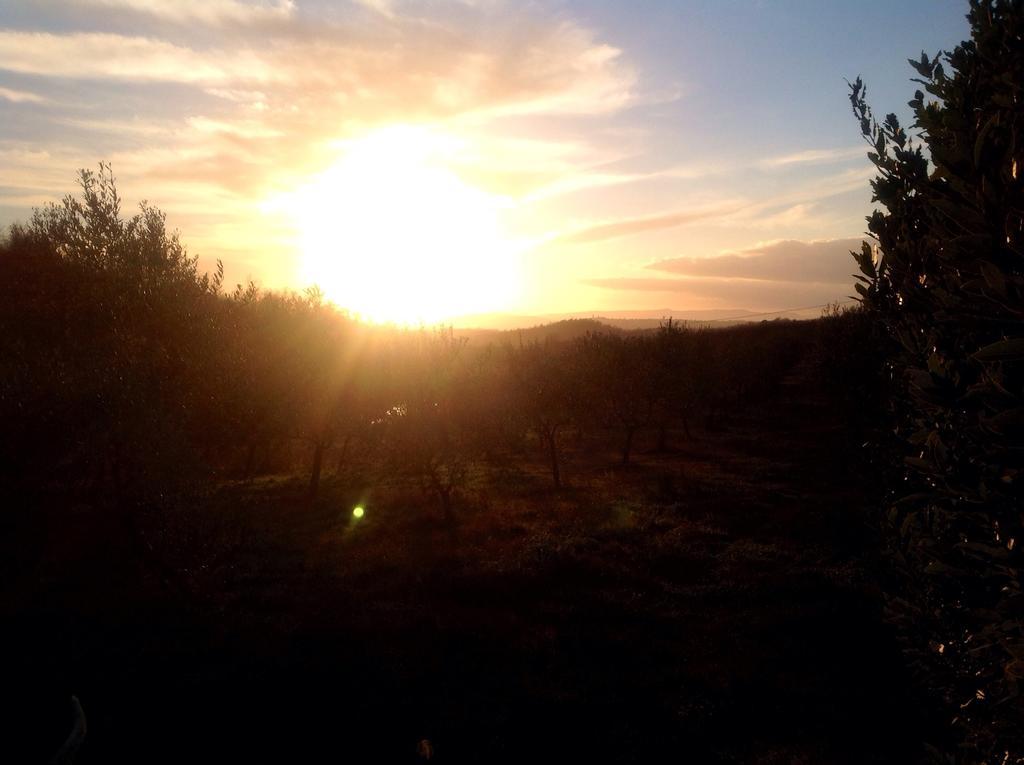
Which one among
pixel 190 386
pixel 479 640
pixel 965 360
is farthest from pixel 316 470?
pixel 965 360

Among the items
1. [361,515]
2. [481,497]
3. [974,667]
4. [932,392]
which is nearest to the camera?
[932,392]

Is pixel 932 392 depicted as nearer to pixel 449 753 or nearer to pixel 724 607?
pixel 449 753

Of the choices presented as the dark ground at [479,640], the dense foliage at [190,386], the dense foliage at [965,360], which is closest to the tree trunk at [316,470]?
the dense foliage at [190,386]

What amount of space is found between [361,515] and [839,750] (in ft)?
64.3

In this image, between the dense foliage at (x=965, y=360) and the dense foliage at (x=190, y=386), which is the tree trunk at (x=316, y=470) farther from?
the dense foliage at (x=965, y=360)

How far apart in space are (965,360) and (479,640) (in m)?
12.5

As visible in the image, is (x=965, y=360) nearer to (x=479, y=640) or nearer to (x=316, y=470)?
(x=479, y=640)

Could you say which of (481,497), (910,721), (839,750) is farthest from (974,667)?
(481,497)

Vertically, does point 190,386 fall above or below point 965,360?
below

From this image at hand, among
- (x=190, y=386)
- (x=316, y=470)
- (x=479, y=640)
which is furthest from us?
(x=316, y=470)

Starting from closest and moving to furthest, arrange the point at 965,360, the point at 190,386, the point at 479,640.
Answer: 1. the point at 965,360
2. the point at 479,640
3. the point at 190,386

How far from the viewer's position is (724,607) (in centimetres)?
1631

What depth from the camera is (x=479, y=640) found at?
14250 mm

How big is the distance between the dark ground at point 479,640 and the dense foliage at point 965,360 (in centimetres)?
367
